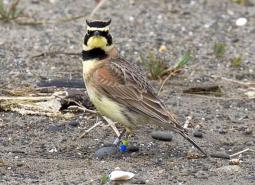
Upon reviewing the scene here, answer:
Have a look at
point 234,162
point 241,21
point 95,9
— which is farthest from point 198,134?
point 241,21

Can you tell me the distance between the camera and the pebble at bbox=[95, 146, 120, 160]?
6.97m

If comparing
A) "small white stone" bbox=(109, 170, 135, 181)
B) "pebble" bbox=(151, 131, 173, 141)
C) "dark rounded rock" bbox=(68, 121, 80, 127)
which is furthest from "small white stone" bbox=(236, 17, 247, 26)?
"small white stone" bbox=(109, 170, 135, 181)

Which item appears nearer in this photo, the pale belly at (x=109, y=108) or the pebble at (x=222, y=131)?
the pale belly at (x=109, y=108)

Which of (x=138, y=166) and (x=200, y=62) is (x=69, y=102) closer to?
(x=138, y=166)

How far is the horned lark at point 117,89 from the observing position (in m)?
6.93

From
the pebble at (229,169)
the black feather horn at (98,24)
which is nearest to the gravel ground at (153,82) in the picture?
the pebble at (229,169)

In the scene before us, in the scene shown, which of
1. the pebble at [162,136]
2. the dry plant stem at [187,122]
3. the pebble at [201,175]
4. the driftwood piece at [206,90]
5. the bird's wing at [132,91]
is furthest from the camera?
the driftwood piece at [206,90]

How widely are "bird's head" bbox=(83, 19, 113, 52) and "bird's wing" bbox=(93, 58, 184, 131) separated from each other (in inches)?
6.7

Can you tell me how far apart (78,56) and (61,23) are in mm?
1101

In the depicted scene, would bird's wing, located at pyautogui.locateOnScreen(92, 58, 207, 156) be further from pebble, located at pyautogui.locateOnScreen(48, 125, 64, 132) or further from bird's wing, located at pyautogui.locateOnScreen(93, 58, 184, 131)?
pebble, located at pyautogui.locateOnScreen(48, 125, 64, 132)

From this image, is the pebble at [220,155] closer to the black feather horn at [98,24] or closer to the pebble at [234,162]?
the pebble at [234,162]

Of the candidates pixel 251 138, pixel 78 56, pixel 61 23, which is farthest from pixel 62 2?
pixel 251 138

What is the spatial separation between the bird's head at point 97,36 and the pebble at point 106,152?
857mm

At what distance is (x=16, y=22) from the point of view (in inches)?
405
